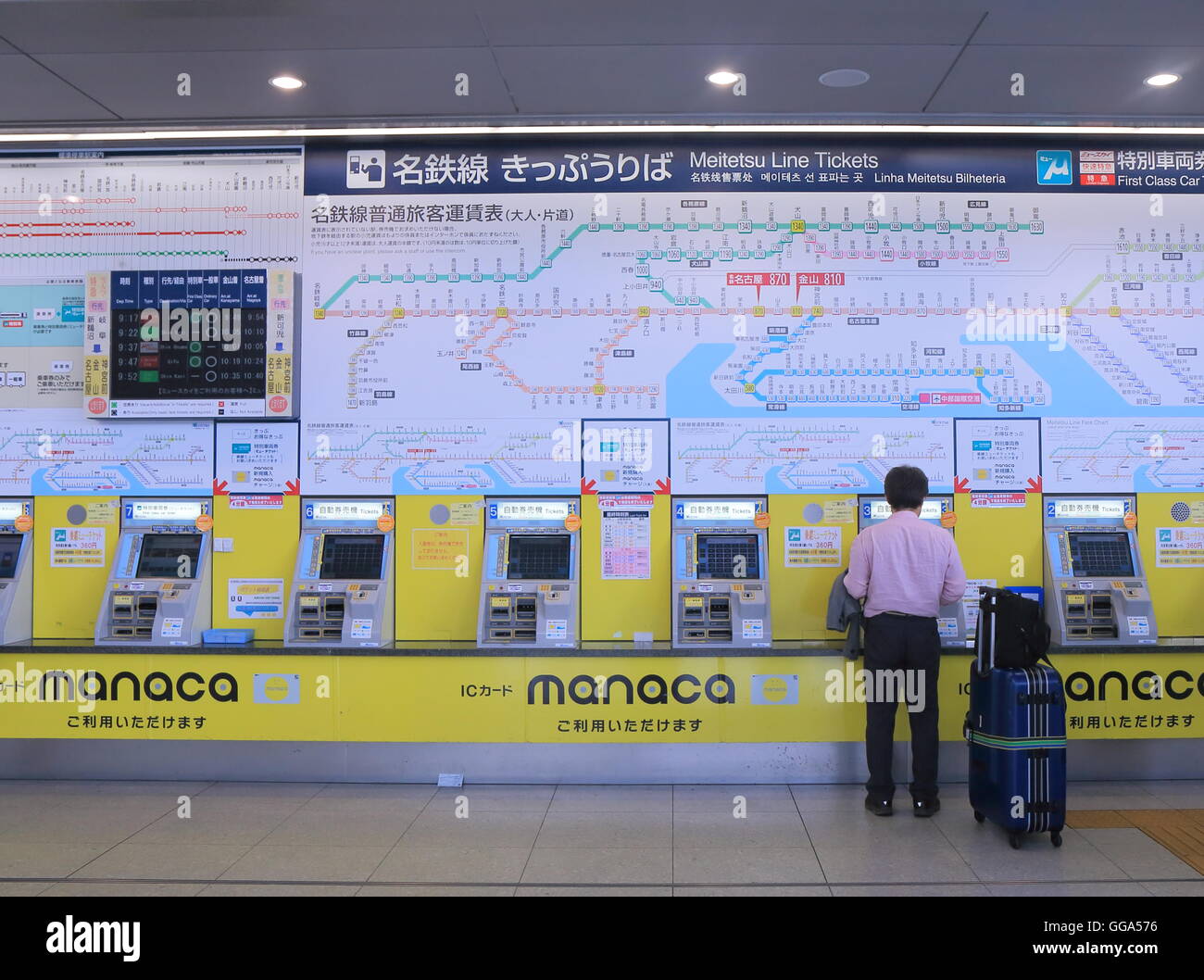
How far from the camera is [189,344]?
5141 millimetres

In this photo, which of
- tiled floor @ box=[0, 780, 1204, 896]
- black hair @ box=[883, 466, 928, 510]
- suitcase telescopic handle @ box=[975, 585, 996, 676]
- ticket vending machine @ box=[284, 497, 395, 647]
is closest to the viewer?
tiled floor @ box=[0, 780, 1204, 896]

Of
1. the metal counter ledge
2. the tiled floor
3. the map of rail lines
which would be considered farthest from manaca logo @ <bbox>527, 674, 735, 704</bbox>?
the map of rail lines

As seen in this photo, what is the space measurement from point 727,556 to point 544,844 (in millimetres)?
1736

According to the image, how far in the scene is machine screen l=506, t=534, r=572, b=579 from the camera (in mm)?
4973

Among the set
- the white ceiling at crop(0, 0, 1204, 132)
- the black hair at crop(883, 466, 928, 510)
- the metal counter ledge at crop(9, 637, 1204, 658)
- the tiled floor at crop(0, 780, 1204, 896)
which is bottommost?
the tiled floor at crop(0, 780, 1204, 896)

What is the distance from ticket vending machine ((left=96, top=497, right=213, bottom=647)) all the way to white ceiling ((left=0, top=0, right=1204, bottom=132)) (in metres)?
2.12

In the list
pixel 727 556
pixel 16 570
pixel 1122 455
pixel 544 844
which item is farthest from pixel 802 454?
pixel 16 570

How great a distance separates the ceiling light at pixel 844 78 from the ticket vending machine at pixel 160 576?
387 cm

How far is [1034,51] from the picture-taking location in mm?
4293

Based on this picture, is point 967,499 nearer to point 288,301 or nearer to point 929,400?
point 929,400

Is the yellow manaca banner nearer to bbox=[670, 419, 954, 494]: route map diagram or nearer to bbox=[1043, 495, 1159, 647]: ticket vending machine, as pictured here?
bbox=[1043, 495, 1159, 647]: ticket vending machine

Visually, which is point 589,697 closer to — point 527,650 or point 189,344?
point 527,650

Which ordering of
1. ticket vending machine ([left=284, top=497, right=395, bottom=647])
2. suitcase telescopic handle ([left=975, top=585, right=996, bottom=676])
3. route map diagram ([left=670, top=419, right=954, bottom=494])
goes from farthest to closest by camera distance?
route map diagram ([left=670, top=419, right=954, bottom=494]), ticket vending machine ([left=284, top=497, right=395, bottom=647]), suitcase telescopic handle ([left=975, top=585, right=996, bottom=676])

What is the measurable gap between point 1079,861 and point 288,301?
15.0ft
